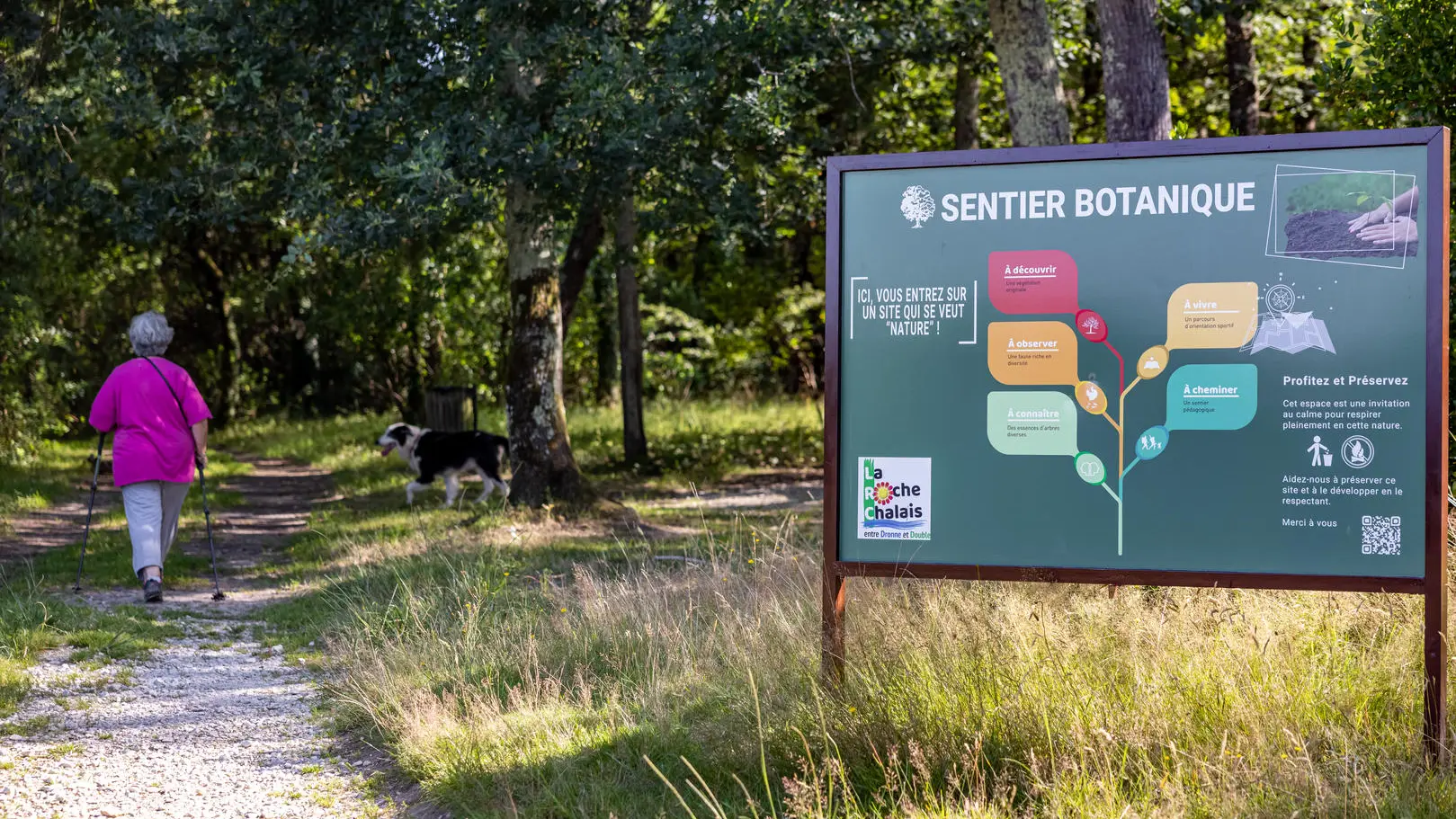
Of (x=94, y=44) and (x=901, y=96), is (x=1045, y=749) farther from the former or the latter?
(x=901, y=96)

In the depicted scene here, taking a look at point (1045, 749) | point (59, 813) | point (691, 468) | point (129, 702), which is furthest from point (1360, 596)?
point (691, 468)

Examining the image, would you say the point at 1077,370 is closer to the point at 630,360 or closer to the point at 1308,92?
the point at 630,360

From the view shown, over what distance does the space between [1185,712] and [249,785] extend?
3510mm

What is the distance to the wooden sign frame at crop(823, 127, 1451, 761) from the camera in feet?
14.9

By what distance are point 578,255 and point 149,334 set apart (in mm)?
7673

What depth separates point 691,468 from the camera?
18.6 meters

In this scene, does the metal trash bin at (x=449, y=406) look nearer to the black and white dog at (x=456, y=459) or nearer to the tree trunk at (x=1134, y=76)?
the black and white dog at (x=456, y=459)

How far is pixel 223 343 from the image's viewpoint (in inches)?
1232

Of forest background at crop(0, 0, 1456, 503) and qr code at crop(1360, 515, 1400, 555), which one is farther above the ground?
forest background at crop(0, 0, 1456, 503)

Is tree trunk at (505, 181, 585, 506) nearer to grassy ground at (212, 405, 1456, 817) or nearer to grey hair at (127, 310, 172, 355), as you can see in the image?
grey hair at (127, 310, 172, 355)

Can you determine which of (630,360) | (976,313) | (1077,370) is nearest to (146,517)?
(976,313)

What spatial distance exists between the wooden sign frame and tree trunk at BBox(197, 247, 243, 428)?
28293 mm

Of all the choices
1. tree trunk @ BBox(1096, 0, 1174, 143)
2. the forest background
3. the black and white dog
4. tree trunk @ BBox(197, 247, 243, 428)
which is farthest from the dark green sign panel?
→ tree trunk @ BBox(197, 247, 243, 428)

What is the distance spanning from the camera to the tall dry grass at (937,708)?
4.10 meters
